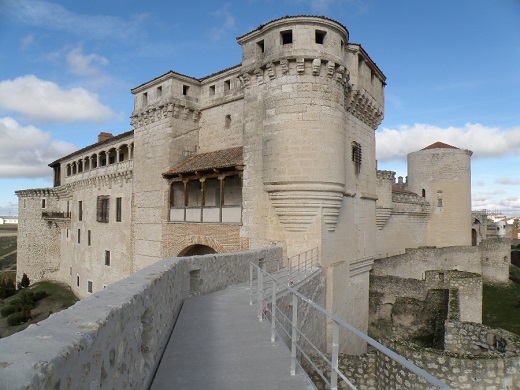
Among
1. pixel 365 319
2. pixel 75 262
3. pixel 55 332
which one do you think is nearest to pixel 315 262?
pixel 365 319

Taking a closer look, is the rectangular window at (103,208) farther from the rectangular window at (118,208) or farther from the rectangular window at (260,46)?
the rectangular window at (260,46)

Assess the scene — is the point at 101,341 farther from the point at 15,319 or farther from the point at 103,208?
the point at 15,319

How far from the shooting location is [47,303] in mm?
27984

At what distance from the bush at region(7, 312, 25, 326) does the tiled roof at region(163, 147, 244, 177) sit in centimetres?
1578

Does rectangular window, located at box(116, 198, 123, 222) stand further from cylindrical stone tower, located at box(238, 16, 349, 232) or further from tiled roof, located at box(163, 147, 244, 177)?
cylindrical stone tower, located at box(238, 16, 349, 232)

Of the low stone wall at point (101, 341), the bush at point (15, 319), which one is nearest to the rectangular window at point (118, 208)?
the bush at point (15, 319)

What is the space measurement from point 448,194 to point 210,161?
24.9 meters

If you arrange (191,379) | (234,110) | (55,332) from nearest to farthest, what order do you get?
(55,332) → (191,379) → (234,110)

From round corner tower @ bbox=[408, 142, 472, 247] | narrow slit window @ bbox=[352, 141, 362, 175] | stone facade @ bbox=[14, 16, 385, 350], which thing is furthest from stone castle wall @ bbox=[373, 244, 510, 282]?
narrow slit window @ bbox=[352, 141, 362, 175]

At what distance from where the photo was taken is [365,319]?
1836cm

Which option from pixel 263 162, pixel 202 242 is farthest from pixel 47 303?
pixel 263 162

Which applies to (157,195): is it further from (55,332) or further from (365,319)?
(55,332)

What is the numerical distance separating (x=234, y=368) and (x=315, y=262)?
30.6 ft

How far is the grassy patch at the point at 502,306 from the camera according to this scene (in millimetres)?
19688
